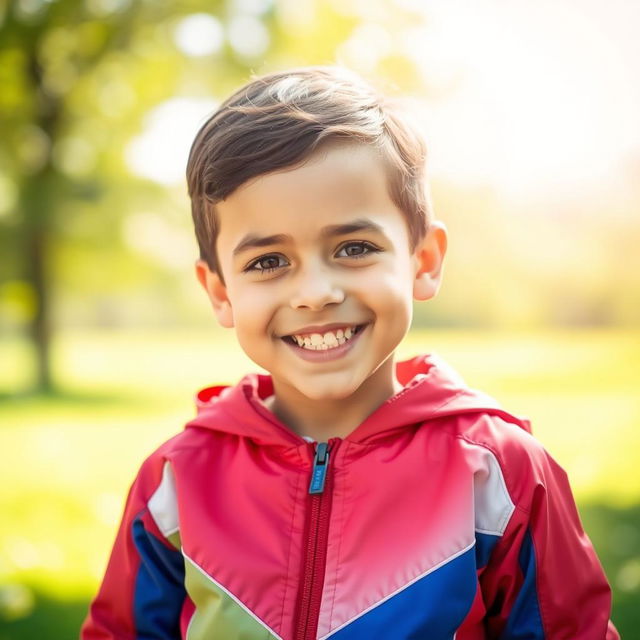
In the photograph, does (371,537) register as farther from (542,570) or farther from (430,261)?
(430,261)

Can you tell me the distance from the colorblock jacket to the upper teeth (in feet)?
0.68

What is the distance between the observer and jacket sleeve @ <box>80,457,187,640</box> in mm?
2049

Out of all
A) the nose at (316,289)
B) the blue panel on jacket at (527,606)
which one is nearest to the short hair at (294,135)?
the nose at (316,289)

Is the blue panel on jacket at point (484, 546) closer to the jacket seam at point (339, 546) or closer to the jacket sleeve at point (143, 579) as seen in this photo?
the jacket seam at point (339, 546)

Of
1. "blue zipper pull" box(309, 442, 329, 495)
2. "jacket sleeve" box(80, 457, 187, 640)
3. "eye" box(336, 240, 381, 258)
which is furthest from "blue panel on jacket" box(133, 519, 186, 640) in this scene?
"eye" box(336, 240, 381, 258)

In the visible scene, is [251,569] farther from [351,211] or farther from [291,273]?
[351,211]

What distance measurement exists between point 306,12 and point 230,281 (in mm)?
10507

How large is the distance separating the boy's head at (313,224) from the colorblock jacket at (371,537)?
0.61 feet

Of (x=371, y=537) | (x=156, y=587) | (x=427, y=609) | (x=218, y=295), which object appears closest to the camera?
(x=427, y=609)

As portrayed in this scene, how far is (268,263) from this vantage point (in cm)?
192

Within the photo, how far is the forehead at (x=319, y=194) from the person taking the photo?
182 centimetres

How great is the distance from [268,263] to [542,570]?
0.91 meters

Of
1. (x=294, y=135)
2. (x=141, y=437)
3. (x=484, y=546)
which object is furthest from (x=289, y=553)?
(x=141, y=437)

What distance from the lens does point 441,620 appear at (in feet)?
5.81
